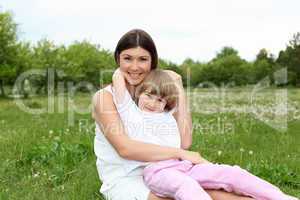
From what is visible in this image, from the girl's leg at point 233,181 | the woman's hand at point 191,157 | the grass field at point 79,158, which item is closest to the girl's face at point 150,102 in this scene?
the woman's hand at point 191,157

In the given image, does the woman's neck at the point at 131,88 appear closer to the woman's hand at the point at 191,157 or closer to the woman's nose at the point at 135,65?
the woman's nose at the point at 135,65

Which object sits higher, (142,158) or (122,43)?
(122,43)

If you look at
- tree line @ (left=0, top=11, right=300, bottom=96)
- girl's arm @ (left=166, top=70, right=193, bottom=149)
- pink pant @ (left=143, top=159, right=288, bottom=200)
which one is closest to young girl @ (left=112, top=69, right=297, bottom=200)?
pink pant @ (left=143, top=159, right=288, bottom=200)

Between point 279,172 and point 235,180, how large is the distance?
7.50ft

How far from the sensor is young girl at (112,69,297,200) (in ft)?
12.6

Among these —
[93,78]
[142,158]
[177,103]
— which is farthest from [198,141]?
[93,78]

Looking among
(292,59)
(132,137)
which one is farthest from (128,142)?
(292,59)

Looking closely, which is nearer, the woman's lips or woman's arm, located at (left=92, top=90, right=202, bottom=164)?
woman's arm, located at (left=92, top=90, right=202, bottom=164)

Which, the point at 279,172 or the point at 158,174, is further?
the point at 279,172

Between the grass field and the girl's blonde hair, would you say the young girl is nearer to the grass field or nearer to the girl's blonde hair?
the girl's blonde hair

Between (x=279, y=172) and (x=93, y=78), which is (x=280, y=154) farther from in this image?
(x=93, y=78)

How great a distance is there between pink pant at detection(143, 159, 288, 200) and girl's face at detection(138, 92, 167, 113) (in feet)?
1.76

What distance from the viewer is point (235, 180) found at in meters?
3.91

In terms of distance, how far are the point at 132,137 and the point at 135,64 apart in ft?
2.12
